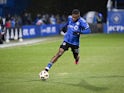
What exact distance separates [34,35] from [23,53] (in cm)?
1378

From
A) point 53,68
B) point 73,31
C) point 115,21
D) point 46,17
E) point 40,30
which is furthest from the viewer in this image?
point 46,17

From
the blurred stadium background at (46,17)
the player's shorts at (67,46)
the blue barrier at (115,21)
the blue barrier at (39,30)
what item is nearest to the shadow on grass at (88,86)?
the player's shorts at (67,46)

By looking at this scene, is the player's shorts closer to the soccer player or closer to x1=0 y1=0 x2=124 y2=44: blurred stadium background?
the soccer player

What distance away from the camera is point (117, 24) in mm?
41469

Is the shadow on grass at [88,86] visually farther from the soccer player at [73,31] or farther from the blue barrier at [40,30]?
the blue barrier at [40,30]

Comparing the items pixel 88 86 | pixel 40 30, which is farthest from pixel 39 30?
pixel 88 86

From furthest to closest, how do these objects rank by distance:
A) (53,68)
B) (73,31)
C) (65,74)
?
(53,68)
(65,74)
(73,31)

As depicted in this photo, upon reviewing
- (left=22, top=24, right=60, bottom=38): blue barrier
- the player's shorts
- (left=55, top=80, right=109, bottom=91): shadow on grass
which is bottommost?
(left=22, top=24, right=60, bottom=38): blue barrier

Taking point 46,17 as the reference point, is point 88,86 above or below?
above

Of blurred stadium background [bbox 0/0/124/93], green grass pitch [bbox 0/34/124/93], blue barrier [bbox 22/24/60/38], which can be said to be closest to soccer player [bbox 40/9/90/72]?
blurred stadium background [bbox 0/0/124/93]

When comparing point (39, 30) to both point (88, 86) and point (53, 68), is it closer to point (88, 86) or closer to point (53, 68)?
point (53, 68)

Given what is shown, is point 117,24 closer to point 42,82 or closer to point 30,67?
point 30,67

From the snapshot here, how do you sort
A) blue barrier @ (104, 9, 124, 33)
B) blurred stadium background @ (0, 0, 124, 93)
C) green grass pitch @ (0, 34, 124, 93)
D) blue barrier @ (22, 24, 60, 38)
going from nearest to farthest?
green grass pitch @ (0, 34, 124, 93) → blurred stadium background @ (0, 0, 124, 93) → blue barrier @ (22, 24, 60, 38) → blue barrier @ (104, 9, 124, 33)

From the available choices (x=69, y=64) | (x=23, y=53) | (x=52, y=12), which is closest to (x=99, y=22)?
(x=52, y=12)
